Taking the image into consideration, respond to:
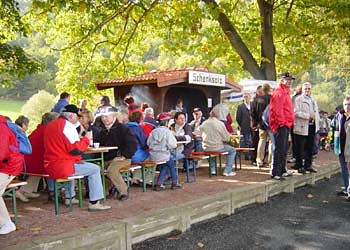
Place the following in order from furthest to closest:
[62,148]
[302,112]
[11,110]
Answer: [11,110]
[302,112]
[62,148]

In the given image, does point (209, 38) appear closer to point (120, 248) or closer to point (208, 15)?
point (208, 15)

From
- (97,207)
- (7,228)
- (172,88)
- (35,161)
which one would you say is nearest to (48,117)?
(35,161)

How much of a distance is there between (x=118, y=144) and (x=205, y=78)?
604cm

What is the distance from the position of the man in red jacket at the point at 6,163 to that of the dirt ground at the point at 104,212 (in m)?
0.14

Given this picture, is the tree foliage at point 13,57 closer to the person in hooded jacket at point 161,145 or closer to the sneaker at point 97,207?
the person in hooded jacket at point 161,145

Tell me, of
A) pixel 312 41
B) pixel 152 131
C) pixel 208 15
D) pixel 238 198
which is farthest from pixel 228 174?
pixel 312 41

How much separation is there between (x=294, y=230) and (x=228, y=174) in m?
2.90

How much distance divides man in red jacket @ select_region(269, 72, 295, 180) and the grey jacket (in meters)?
2.21

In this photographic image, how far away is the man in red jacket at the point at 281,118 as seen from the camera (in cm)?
779

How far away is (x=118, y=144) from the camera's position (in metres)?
6.42

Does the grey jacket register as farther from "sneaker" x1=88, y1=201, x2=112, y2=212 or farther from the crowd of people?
"sneaker" x1=88, y1=201, x2=112, y2=212

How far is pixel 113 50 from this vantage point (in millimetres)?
15039

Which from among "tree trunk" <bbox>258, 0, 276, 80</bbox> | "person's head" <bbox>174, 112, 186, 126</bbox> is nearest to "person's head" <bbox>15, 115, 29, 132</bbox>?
"person's head" <bbox>174, 112, 186, 126</bbox>

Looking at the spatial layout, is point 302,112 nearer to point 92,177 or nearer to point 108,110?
point 108,110
